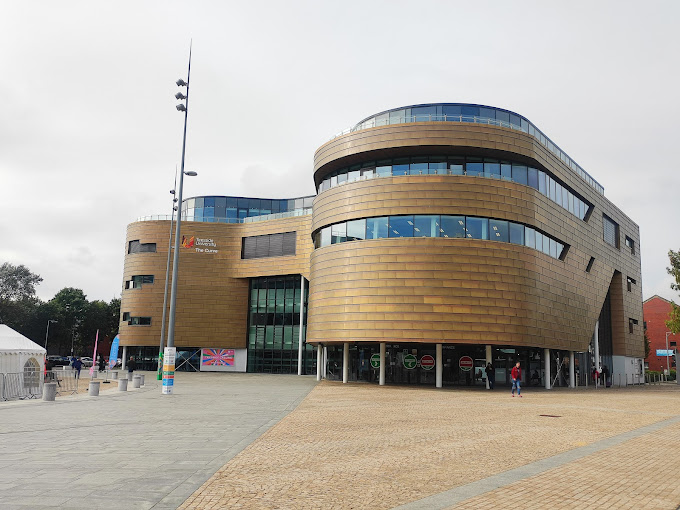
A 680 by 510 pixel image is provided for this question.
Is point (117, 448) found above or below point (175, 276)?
below

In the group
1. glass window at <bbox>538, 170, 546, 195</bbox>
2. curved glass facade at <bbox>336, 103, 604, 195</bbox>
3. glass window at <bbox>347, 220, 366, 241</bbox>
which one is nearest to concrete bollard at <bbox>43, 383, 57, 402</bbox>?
glass window at <bbox>347, 220, 366, 241</bbox>

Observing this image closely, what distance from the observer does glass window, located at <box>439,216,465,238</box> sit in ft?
119

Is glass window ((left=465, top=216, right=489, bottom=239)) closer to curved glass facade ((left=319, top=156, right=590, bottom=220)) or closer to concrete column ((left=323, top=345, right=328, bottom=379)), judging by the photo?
curved glass facade ((left=319, top=156, right=590, bottom=220))

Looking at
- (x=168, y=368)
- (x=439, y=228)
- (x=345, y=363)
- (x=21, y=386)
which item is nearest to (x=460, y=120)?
(x=439, y=228)

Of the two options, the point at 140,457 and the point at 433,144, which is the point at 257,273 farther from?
the point at 140,457

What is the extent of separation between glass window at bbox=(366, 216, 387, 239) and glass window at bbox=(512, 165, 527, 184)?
9.39 meters

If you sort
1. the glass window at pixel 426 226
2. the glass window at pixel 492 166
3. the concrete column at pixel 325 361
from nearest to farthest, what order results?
the glass window at pixel 426 226 < the glass window at pixel 492 166 < the concrete column at pixel 325 361

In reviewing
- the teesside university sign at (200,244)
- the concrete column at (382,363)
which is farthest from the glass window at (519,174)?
the teesside university sign at (200,244)

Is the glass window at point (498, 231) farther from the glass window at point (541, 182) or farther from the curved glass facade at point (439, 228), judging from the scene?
the glass window at point (541, 182)

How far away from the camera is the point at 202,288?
57312 millimetres

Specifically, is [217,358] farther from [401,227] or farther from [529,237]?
[529,237]

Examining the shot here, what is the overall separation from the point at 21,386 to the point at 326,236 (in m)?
21.5

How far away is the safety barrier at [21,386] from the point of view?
22.9m

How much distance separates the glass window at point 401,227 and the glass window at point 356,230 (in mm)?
1924
